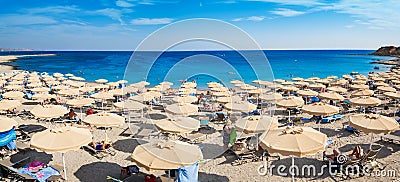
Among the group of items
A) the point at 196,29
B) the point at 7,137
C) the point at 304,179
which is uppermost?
the point at 196,29

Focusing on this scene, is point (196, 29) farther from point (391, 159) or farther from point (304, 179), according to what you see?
point (391, 159)

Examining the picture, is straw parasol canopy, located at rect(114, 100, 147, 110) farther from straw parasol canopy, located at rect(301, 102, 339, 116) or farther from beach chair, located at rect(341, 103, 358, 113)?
beach chair, located at rect(341, 103, 358, 113)

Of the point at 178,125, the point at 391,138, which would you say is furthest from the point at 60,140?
the point at 391,138

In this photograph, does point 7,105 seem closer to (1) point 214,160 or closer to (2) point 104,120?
(2) point 104,120

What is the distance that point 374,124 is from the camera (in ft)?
26.3

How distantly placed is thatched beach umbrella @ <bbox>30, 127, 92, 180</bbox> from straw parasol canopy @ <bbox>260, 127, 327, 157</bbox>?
4442 mm

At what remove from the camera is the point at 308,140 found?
612 cm

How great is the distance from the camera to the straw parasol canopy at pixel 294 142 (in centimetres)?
586

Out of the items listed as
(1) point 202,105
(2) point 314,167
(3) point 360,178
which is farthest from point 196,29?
(1) point 202,105

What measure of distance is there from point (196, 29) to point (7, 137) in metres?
6.57

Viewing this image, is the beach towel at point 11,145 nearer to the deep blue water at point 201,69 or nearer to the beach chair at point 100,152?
the beach chair at point 100,152

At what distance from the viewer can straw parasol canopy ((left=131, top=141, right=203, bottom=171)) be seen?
5555 mm

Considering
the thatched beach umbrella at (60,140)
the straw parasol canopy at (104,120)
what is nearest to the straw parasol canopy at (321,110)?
the straw parasol canopy at (104,120)

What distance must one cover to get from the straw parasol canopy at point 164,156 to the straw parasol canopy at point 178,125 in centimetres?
173
